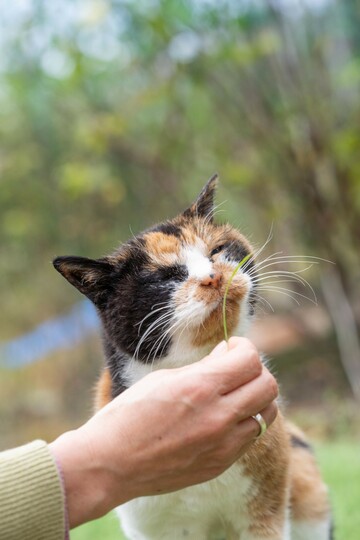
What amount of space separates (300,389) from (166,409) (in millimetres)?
5942

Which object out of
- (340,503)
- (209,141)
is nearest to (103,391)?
(340,503)

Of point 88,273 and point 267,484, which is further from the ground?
point 88,273

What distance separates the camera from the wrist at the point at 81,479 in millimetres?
1211

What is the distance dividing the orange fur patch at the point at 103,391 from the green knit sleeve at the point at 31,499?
2.15ft

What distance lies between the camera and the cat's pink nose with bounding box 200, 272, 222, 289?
63.0 inches

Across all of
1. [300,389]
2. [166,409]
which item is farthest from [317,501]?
[300,389]

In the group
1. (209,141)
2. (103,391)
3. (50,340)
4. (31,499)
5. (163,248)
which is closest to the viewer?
(31,499)

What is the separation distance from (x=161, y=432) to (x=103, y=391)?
768mm

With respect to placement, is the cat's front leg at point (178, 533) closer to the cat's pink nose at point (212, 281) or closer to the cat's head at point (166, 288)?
the cat's head at point (166, 288)

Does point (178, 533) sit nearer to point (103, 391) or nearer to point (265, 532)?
point (265, 532)

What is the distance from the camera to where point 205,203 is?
6.48 feet

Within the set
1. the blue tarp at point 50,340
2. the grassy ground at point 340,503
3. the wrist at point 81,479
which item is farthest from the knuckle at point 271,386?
the blue tarp at point 50,340

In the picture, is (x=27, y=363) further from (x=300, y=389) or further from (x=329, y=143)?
(x=329, y=143)

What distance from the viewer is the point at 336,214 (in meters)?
5.77
